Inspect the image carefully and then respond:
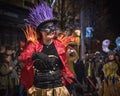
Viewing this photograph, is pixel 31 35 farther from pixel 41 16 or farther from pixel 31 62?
pixel 31 62

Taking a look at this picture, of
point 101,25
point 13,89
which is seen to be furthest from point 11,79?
point 101,25

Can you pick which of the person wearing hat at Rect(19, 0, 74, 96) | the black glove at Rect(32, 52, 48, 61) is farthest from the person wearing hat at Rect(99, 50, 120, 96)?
the black glove at Rect(32, 52, 48, 61)

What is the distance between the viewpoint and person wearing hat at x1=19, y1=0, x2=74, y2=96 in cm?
816

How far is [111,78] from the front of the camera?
44.9 ft

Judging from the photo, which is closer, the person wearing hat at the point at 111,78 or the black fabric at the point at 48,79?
the black fabric at the point at 48,79

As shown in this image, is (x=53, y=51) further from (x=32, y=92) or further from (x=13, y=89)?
(x=13, y=89)

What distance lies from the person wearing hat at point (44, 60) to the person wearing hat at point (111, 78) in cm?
539

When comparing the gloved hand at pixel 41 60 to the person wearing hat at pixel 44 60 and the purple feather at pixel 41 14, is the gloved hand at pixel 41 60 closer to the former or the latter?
the person wearing hat at pixel 44 60

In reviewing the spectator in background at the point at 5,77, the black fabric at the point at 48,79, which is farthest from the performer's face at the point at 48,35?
the spectator in background at the point at 5,77

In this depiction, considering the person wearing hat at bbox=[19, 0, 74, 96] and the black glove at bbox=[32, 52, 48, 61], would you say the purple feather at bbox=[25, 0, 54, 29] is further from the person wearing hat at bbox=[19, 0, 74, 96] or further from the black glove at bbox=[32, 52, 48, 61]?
the black glove at bbox=[32, 52, 48, 61]

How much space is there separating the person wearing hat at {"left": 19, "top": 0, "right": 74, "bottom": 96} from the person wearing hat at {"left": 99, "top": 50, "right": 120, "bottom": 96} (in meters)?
5.39

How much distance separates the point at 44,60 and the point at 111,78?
5.93 meters

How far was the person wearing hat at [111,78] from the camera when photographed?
1368 centimetres

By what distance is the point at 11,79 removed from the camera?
461 inches
